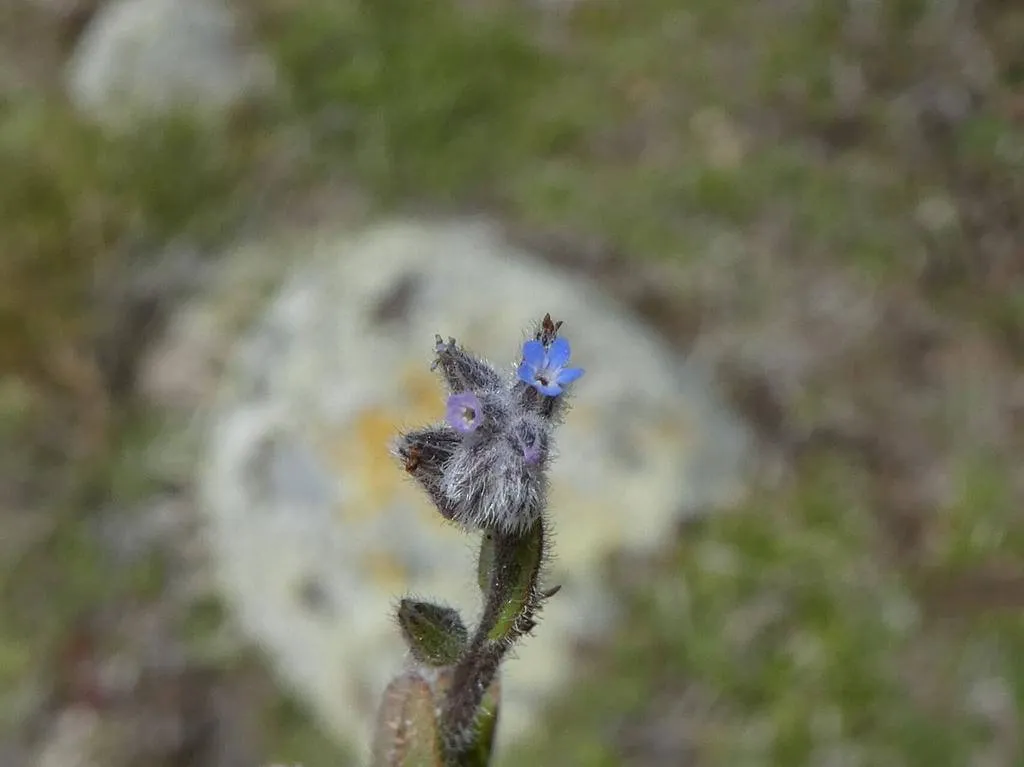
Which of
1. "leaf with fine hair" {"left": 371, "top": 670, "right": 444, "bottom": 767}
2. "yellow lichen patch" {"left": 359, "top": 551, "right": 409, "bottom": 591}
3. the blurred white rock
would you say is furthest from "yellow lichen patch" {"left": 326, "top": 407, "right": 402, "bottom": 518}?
the blurred white rock

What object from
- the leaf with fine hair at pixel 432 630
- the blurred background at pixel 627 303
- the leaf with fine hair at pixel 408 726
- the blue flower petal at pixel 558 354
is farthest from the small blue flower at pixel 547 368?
the blurred background at pixel 627 303

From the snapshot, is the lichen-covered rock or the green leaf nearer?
the green leaf

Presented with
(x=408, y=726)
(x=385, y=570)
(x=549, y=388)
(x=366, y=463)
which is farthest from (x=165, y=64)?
(x=549, y=388)

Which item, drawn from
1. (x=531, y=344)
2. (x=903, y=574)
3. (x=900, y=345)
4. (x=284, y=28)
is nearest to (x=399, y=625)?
(x=531, y=344)

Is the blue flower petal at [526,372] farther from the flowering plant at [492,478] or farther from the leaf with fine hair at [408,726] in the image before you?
the leaf with fine hair at [408,726]

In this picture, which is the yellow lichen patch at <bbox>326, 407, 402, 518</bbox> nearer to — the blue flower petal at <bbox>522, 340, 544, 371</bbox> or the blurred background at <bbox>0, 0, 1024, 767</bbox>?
the blurred background at <bbox>0, 0, 1024, 767</bbox>

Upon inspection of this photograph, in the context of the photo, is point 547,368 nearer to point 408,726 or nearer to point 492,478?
point 492,478

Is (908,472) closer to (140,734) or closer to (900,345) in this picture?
(900,345)
